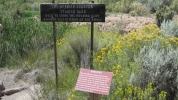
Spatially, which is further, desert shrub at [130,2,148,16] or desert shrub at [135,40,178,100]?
desert shrub at [130,2,148,16]

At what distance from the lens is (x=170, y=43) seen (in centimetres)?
605

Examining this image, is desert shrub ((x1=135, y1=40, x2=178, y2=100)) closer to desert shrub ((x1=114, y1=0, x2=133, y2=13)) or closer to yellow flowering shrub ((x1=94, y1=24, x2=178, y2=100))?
yellow flowering shrub ((x1=94, y1=24, x2=178, y2=100))

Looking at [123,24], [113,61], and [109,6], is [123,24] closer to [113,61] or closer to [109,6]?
[109,6]

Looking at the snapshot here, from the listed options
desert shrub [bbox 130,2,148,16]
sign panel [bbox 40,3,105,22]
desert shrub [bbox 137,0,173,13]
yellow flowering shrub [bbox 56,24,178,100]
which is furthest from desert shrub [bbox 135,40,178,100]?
desert shrub [bbox 137,0,173,13]

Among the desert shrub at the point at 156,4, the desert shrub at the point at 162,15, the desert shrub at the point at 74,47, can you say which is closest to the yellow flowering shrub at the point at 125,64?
the desert shrub at the point at 74,47

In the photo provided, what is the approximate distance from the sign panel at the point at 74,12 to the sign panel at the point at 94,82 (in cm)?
163

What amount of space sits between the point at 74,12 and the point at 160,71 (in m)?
1.75

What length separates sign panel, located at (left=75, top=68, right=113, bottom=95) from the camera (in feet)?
13.7

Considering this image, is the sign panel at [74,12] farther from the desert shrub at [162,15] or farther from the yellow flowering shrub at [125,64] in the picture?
the desert shrub at [162,15]

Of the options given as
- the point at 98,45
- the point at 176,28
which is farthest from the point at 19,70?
the point at 176,28

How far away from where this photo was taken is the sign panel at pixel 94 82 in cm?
417

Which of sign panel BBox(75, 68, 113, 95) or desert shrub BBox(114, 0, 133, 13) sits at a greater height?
sign panel BBox(75, 68, 113, 95)

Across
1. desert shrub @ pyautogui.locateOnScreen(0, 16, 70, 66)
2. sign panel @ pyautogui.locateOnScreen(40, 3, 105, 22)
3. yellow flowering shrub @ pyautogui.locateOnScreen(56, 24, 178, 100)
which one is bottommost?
desert shrub @ pyautogui.locateOnScreen(0, 16, 70, 66)

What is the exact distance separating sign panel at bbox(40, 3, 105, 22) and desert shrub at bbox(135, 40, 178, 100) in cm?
104
